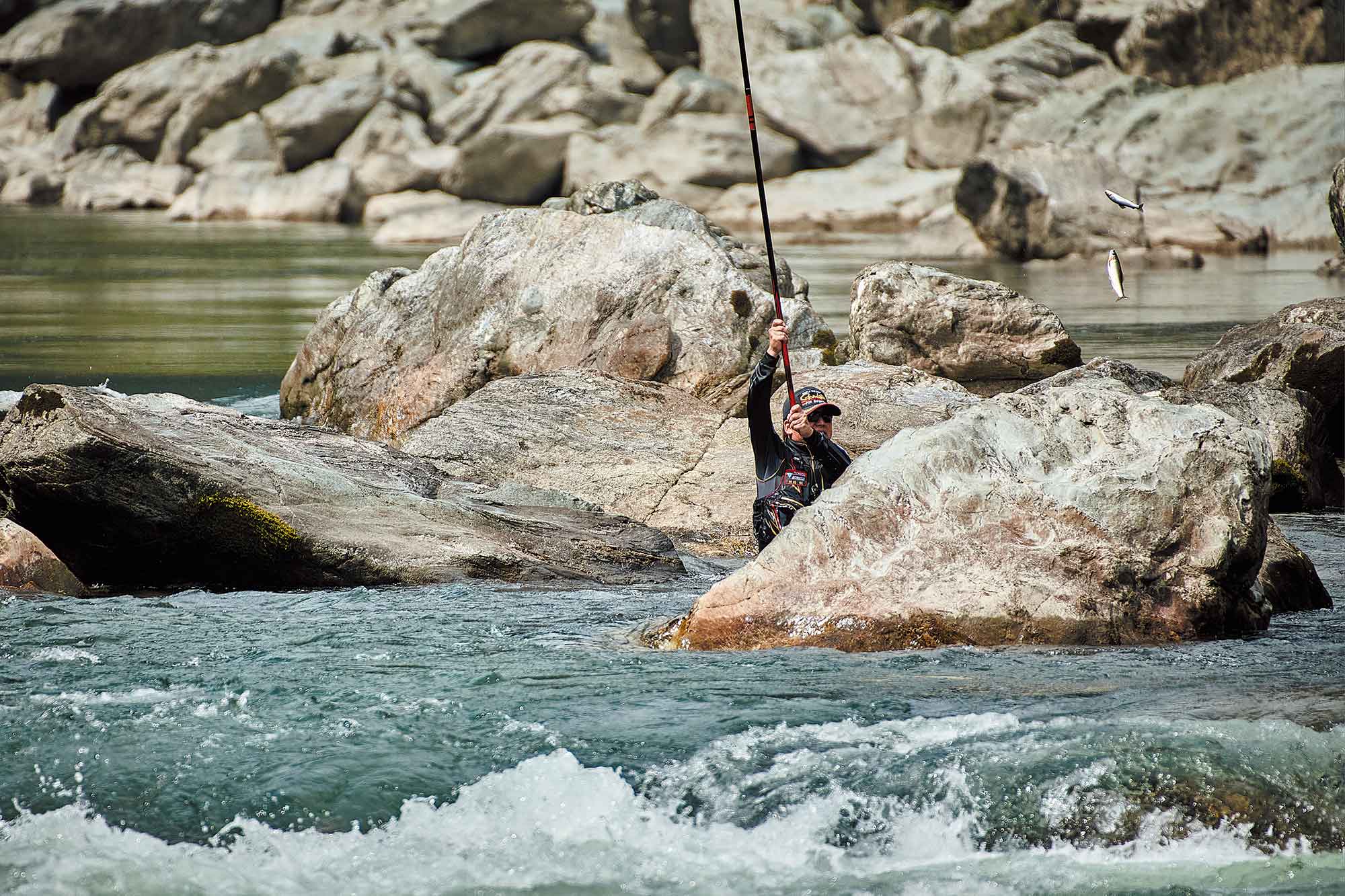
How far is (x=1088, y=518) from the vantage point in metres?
7.67

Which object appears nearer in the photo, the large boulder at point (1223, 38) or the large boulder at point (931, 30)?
the large boulder at point (1223, 38)

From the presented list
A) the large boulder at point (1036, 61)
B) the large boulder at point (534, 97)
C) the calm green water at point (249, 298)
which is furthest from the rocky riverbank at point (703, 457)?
the large boulder at point (534, 97)

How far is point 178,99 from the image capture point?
60.1 m

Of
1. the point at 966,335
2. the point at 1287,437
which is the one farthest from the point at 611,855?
the point at 966,335

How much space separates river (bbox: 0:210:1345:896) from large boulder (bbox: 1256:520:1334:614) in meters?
0.26

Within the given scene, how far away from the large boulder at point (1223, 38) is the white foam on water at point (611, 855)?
4738 centimetres

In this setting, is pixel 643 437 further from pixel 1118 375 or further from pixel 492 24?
pixel 492 24

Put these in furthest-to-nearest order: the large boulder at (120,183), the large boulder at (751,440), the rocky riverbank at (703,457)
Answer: the large boulder at (120,183) → the large boulder at (751,440) → the rocky riverbank at (703,457)

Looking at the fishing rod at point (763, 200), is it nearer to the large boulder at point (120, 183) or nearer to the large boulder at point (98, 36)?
the large boulder at point (120, 183)

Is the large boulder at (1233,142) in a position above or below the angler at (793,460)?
below

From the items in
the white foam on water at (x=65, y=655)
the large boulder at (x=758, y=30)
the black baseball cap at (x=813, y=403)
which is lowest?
the large boulder at (x=758, y=30)

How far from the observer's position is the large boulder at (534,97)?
54219 mm

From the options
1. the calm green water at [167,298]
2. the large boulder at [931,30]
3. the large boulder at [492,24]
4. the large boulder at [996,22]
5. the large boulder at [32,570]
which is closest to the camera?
the large boulder at [32,570]

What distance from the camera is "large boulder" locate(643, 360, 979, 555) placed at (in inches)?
429
